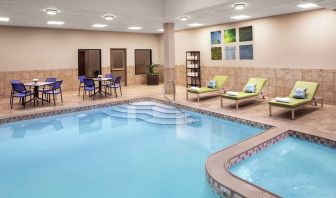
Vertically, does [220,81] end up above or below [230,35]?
below

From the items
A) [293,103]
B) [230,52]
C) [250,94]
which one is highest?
[230,52]

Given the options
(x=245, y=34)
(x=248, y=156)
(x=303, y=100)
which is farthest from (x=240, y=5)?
(x=248, y=156)

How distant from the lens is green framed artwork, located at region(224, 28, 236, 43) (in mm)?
11232

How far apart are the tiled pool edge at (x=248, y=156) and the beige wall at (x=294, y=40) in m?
3.93

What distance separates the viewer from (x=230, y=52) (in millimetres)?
11500

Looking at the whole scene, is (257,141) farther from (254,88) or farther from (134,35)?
(134,35)

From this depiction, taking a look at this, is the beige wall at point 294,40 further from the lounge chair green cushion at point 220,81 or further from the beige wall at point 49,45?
→ the beige wall at point 49,45

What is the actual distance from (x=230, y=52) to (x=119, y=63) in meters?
6.37

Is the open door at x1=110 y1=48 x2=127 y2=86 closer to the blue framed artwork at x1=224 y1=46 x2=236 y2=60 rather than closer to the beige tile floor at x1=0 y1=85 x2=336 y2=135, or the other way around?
the beige tile floor at x1=0 y1=85 x2=336 y2=135

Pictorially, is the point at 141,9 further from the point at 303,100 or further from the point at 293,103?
the point at 303,100

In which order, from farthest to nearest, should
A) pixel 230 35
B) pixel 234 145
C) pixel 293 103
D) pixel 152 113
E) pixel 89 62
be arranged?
pixel 89 62 < pixel 230 35 < pixel 152 113 < pixel 293 103 < pixel 234 145

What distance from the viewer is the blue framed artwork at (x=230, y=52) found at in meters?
11.4

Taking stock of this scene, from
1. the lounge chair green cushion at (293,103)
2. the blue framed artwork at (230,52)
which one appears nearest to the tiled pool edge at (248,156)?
the lounge chair green cushion at (293,103)

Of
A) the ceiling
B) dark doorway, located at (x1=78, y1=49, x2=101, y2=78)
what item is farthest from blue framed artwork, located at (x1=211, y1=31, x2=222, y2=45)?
dark doorway, located at (x1=78, y1=49, x2=101, y2=78)
